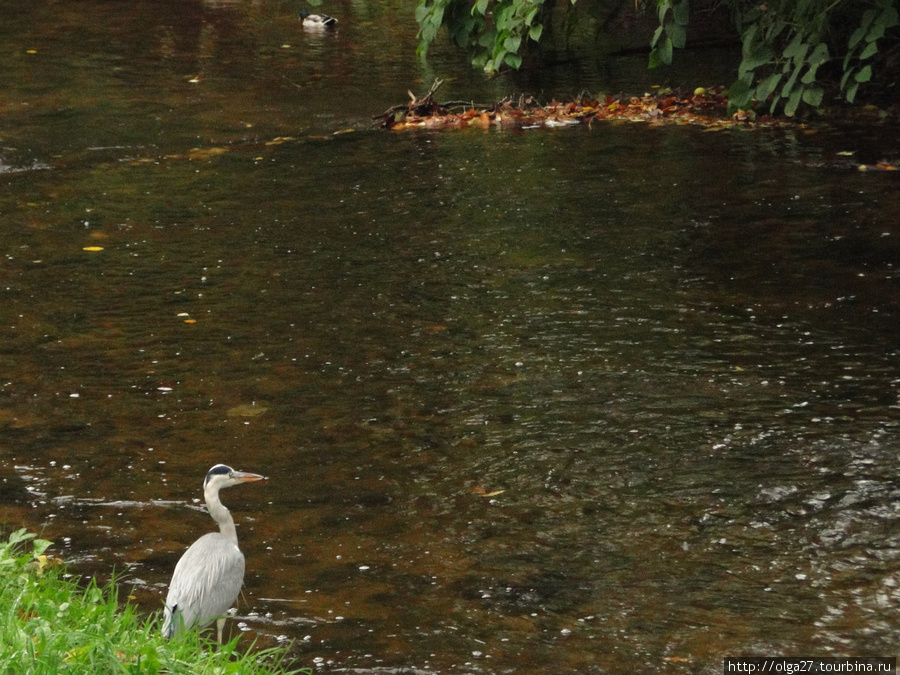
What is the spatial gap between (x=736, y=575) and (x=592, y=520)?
72 cm

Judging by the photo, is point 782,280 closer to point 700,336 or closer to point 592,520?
point 700,336

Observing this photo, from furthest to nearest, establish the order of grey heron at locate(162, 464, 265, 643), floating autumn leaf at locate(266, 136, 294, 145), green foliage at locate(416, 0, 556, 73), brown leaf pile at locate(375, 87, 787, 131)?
1. brown leaf pile at locate(375, 87, 787, 131)
2. floating autumn leaf at locate(266, 136, 294, 145)
3. green foliage at locate(416, 0, 556, 73)
4. grey heron at locate(162, 464, 265, 643)

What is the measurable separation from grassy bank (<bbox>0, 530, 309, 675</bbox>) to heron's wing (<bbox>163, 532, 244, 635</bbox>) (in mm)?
85

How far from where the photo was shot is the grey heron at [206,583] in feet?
13.6

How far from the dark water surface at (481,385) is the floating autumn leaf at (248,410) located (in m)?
0.02

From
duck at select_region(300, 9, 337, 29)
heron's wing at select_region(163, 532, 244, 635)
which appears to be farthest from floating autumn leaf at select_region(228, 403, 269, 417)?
duck at select_region(300, 9, 337, 29)

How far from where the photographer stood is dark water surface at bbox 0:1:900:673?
461 centimetres

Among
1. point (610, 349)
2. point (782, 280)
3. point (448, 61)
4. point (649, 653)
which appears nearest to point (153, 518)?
point (649, 653)

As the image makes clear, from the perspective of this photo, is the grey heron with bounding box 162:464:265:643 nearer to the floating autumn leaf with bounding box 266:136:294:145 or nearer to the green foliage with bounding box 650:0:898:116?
the green foliage with bounding box 650:0:898:116

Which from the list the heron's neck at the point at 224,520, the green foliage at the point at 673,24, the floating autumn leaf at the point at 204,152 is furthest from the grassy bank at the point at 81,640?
the floating autumn leaf at the point at 204,152

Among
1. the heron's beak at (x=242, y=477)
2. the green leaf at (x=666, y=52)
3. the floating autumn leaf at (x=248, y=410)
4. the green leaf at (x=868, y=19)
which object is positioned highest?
the green leaf at (x=868, y=19)

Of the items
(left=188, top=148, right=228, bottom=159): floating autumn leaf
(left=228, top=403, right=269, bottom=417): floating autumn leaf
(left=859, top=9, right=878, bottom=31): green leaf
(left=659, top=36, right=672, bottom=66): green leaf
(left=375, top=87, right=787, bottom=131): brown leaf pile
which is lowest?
(left=228, top=403, right=269, bottom=417): floating autumn leaf

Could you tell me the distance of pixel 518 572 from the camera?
480 centimetres

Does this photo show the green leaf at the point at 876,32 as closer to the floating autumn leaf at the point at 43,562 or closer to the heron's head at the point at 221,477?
the heron's head at the point at 221,477
